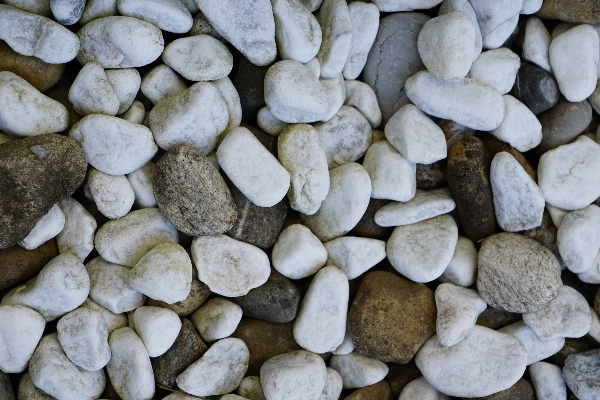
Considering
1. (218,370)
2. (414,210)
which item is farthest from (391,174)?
(218,370)

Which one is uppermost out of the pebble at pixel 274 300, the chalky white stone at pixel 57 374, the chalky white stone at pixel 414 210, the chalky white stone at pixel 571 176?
the chalky white stone at pixel 571 176

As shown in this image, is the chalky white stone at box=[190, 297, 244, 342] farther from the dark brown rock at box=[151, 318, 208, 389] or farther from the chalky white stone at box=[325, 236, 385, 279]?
the chalky white stone at box=[325, 236, 385, 279]

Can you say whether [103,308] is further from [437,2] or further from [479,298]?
[437,2]

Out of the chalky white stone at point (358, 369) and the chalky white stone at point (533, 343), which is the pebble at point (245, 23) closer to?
the chalky white stone at point (358, 369)

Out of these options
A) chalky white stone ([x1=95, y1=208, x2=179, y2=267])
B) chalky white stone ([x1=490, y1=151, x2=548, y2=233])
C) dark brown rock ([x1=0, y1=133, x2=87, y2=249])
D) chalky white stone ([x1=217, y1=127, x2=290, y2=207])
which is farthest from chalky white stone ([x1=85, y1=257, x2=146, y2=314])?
chalky white stone ([x1=490, y1=151, x2=548, y2=233])

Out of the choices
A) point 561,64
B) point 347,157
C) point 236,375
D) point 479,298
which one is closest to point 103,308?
point 236,375

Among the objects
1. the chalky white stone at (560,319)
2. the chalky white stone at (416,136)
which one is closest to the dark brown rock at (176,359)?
the chalky white stone at (416,136)
